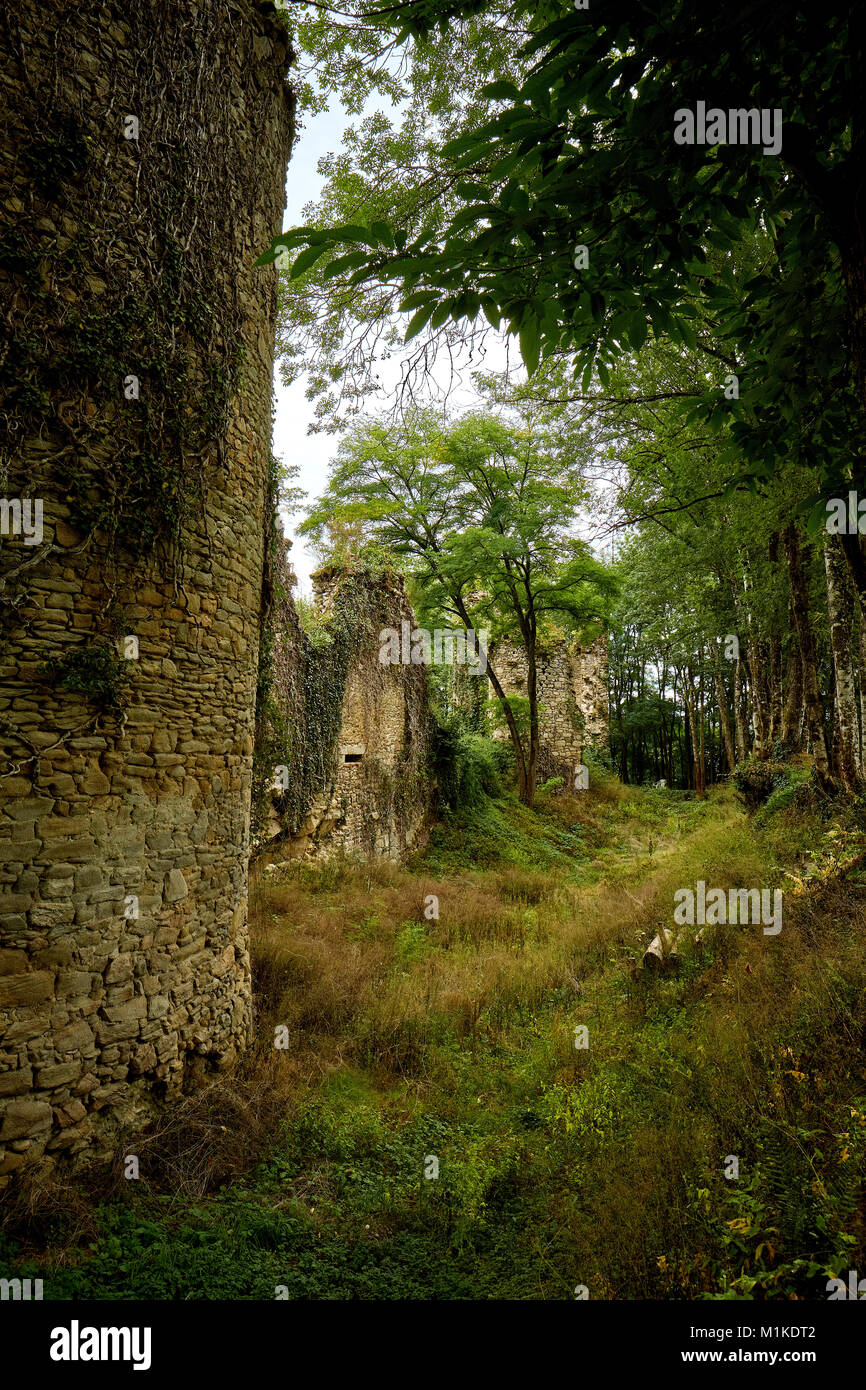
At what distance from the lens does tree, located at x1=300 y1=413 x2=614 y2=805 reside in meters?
15.0

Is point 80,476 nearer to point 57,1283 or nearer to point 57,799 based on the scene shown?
point 57,799

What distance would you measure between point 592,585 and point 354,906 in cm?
1133

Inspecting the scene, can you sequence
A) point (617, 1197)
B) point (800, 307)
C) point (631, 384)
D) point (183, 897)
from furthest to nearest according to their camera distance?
1. point (631, 384)
2. point (183, 897)
3. point (617, 1197)
4. point (800, 307)

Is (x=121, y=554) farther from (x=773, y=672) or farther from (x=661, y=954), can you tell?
(x=773, y=672)

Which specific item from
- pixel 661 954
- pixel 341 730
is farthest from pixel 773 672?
pixel 341 730

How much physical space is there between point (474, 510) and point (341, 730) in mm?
7747

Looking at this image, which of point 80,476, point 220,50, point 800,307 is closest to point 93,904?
point 80,476

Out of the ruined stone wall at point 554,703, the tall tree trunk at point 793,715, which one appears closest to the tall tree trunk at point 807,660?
the tall tree trunk at point 793,715

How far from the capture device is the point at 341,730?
458 inches

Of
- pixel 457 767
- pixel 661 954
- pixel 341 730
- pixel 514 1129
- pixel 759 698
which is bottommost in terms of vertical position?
pixel 514 1129

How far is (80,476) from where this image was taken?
409 centimetres

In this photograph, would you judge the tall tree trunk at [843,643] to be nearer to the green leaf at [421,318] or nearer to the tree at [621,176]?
the tree at [621,176]

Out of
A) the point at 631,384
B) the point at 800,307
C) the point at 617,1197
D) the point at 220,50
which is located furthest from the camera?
the point at 631,384

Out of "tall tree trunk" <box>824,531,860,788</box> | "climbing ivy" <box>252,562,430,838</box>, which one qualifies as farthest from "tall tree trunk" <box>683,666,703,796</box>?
"tall tree trunk" <box>824,531,860,788</box>
